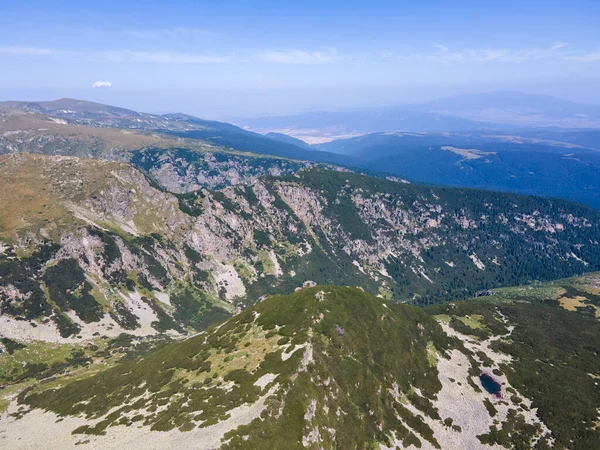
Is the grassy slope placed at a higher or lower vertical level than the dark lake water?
lower

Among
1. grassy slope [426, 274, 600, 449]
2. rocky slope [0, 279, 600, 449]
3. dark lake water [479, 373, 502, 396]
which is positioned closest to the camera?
rocky slope [0, 279, 600, 449]

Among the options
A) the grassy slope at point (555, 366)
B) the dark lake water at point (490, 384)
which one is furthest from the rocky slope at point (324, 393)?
the dark lake water at point (490, 384)

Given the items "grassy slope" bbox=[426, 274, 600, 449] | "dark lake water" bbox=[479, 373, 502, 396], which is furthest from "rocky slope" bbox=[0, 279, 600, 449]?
"dark lake water" bbox=[479, 373, 502, 396]

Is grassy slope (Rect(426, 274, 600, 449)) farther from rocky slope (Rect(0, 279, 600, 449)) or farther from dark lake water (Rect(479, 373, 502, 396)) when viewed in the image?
dark lake water (Rect(479, 373, 502, 396))

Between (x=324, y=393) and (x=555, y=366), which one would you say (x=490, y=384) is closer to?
(x=555, y=366)

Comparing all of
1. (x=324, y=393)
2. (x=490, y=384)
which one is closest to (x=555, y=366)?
(x=490, y=384)

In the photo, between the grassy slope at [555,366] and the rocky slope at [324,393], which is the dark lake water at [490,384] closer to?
the rocky slope at [324,393]

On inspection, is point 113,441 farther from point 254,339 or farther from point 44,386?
point 44,386
